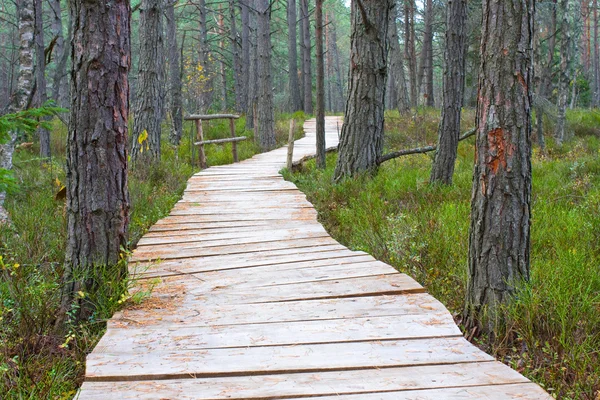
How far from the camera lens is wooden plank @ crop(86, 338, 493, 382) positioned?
2.53 metres

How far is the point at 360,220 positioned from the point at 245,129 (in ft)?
39.0

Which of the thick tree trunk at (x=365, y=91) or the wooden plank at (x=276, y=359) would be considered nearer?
the wooden plank at (x=276, y=359)

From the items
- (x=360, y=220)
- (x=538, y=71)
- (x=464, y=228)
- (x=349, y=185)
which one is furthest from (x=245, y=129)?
(x=464, y=228)

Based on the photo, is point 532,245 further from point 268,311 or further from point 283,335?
point 283,335

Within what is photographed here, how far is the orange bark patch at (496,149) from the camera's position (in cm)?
307

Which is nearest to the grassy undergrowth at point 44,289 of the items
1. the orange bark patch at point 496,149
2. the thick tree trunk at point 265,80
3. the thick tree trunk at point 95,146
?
the thick tree trunk at point 95,146

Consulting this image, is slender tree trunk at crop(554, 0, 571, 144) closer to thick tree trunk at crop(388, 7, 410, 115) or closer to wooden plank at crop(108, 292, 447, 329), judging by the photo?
thick tree trunk at crop(388, 7, 410, 115)

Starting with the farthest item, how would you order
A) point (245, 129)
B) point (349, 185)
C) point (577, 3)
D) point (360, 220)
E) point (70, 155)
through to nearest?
1. point (245, 129)
2. point (577, 3)
3. point (349, 185)
4. point (360, 220)
5. point (70, 155)

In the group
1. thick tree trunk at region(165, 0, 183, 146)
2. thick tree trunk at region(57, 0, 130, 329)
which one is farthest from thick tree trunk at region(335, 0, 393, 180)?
thick tree trunk at region(165, 0, 183, 146)

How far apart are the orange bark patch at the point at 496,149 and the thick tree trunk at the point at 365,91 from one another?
15.3 ft

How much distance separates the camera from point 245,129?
56.9ft

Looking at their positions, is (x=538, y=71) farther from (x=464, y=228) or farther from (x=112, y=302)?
(x=112, y=302)

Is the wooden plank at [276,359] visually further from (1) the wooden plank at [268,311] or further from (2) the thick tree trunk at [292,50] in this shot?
(2) the thick tree trunk at [292,50]

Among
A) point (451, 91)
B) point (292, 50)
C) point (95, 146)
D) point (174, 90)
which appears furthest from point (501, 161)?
point (292, 50)
